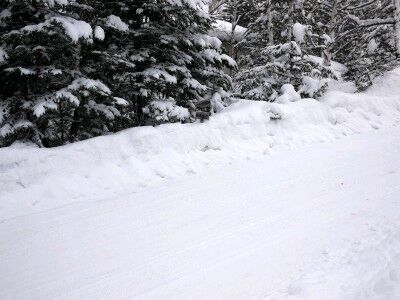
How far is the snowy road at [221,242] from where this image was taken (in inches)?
129

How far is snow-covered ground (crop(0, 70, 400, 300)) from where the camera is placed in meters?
3.37

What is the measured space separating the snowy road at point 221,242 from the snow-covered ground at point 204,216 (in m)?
0.02

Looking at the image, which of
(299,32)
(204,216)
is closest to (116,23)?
(204,216)

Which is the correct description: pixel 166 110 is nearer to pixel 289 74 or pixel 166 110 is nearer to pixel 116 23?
pixel 116 23

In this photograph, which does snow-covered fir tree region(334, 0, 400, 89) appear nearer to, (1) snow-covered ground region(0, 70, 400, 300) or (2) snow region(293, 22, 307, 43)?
(2) snow region(293, 22, 307, 43)

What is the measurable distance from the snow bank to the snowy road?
0.51 meters

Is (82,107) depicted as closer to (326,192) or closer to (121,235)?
(121,235)

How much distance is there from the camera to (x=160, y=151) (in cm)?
749

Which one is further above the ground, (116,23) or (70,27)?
(70,27)

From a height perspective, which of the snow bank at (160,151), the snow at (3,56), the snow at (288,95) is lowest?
the snow bank at (160,151)

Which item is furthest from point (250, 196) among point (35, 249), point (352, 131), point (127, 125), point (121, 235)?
point (352, 131)

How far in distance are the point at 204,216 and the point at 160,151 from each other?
116 inches

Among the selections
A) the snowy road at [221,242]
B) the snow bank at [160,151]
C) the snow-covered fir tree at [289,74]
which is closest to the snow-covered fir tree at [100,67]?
the snow bank at [160,151]

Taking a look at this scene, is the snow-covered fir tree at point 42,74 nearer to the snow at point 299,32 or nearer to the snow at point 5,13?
the snow at point 5,13
